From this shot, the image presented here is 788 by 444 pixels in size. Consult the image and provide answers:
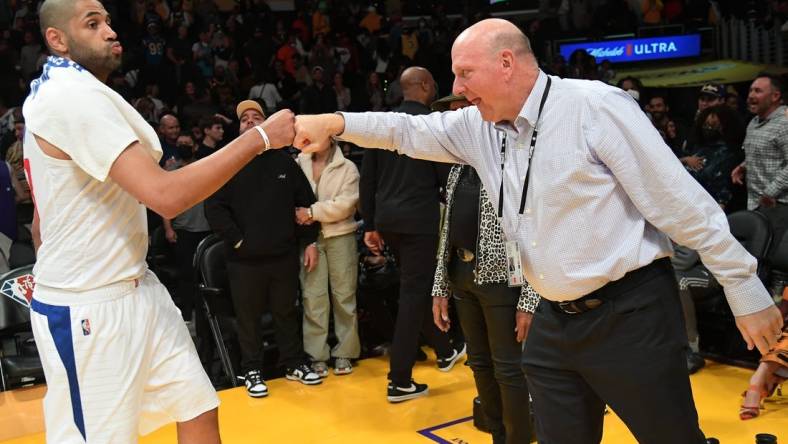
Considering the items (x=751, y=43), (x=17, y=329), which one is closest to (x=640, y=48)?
(x=751, y=43)

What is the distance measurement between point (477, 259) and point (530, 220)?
4.74ft

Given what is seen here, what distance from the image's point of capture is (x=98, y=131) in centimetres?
302

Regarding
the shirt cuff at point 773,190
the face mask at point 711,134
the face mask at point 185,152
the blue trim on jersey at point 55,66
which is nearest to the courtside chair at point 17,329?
the face mask at point 185,152

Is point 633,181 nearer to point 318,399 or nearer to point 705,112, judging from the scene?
point 318,399

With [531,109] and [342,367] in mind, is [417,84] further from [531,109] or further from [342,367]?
[531,109]

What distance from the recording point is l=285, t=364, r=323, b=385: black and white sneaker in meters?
6.80

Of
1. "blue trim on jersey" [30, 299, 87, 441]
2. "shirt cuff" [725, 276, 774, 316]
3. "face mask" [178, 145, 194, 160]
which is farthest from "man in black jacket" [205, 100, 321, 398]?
"shirt cuff" [725, 276, 774, 316]

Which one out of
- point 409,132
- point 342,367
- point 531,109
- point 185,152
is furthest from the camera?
point 185,152

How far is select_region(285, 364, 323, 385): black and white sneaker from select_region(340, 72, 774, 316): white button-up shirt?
3840 millimetres

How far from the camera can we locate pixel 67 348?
10.4 feet

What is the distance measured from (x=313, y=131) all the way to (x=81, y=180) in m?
0.83

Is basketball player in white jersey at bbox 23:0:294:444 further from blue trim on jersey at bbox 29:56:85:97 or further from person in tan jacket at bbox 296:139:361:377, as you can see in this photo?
person in tan jacket at bbox 296:139:361:377

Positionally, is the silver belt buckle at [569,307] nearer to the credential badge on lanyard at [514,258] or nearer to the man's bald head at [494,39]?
the credential badge on lanyard at [514,258]

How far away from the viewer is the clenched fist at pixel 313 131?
3412 mm
